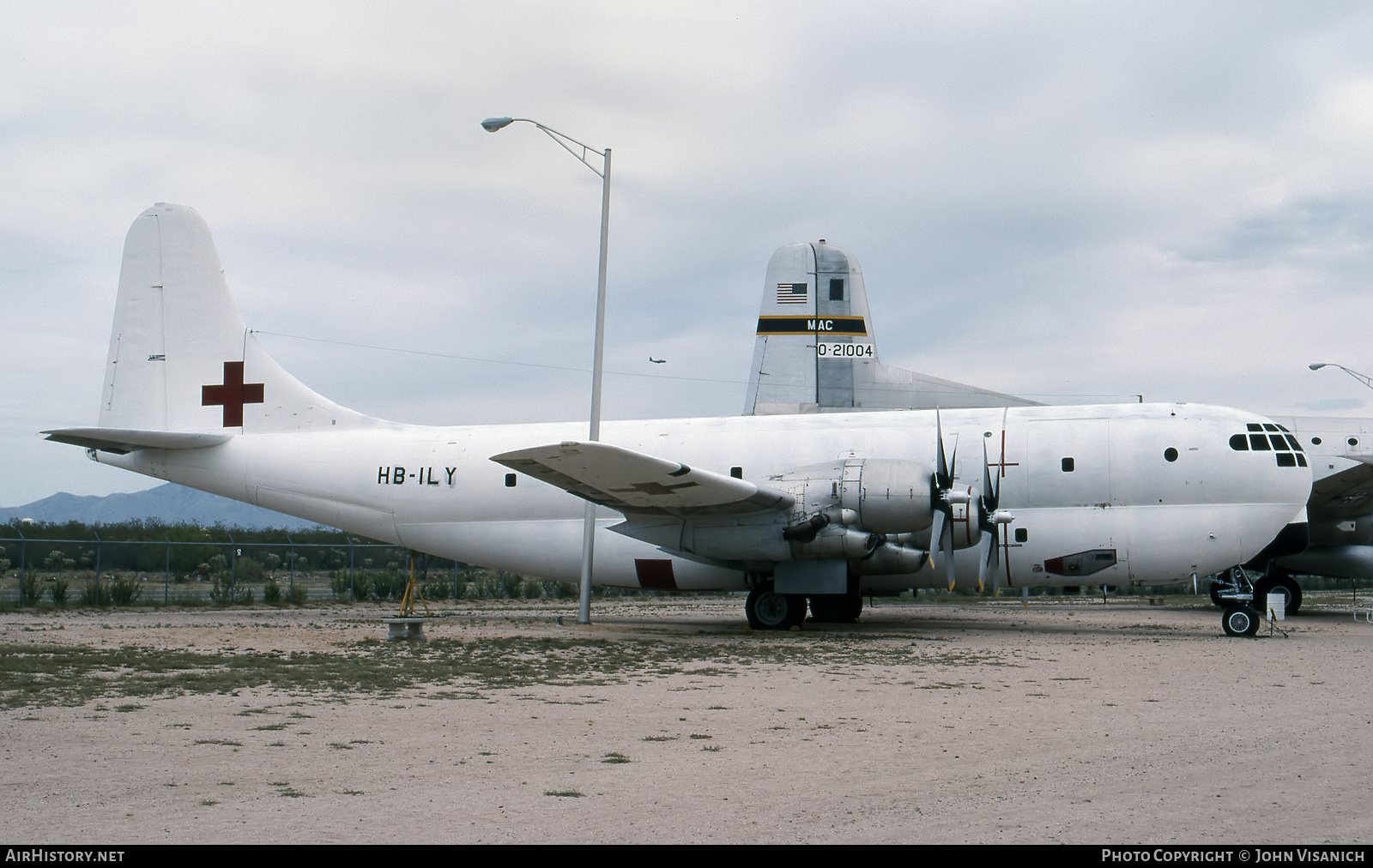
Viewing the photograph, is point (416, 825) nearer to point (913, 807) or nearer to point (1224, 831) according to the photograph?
point (913, 807)

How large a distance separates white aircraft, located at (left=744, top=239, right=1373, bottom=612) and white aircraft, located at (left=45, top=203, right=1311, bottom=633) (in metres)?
5.47

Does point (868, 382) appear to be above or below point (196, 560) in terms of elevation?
above

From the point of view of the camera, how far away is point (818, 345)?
2708 centimetres

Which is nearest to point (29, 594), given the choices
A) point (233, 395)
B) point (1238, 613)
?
point (233, 395)

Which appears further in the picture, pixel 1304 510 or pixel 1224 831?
pixel 1304 510

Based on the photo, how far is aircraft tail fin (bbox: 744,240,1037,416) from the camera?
26.8 meters

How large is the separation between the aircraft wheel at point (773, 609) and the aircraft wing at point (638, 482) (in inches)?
68.9

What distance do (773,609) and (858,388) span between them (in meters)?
9.41

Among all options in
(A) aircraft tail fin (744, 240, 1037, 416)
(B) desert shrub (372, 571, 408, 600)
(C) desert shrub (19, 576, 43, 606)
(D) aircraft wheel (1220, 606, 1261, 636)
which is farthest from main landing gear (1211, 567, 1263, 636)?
(C) desert shrub (19, 576, 43, 606)

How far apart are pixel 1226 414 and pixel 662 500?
33.3 feet

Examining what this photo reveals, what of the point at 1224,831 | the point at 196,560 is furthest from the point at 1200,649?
the point at 196,560

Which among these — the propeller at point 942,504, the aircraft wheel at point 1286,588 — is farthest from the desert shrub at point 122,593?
the aircraft wheel at point 1286,588

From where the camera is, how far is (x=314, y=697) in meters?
9.99

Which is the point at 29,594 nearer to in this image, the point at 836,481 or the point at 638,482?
the point at 638,482
